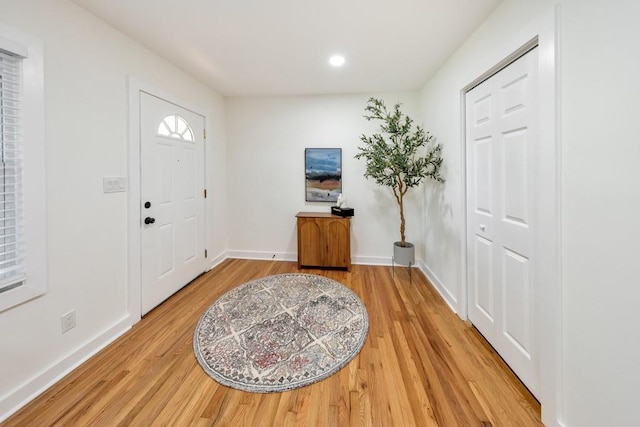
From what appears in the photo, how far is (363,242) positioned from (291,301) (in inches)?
62.0

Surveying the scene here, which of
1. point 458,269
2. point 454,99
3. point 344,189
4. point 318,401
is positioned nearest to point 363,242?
point 344,189

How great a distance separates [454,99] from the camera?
91.9 inches

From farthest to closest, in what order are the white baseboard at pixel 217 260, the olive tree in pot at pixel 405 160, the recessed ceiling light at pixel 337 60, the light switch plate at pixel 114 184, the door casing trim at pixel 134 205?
1. the white baseboard at pixel 217 260
2. the olive tree in pot at pixel 405 160
3. the recessed ceiling light at pixel 337 60
4. the door casing trim at pixel 134 205
5. the light switch plate at pixel 114 184

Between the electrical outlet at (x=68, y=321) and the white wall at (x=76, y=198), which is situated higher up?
the white wall at (x=76, y=198)

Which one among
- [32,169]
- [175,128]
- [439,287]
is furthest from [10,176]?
[439,287]

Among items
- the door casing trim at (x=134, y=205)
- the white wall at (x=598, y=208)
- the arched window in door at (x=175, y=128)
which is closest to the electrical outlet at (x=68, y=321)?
the door casing trim at (x=134, y=205)

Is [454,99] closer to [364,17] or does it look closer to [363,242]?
[364,17]

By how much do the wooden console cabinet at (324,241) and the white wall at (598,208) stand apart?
2.35 m

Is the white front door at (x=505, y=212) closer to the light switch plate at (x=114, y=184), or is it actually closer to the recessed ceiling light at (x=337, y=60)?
the recessed ceiling light at (x=337, y=60)

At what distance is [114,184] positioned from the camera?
6.55ft

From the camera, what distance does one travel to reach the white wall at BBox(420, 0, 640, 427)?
903mm

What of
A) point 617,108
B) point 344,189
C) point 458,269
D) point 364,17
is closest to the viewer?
point 617,108

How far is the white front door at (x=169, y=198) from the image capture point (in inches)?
91.7

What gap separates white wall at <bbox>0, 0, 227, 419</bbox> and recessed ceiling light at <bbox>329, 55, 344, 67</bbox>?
1.74m
